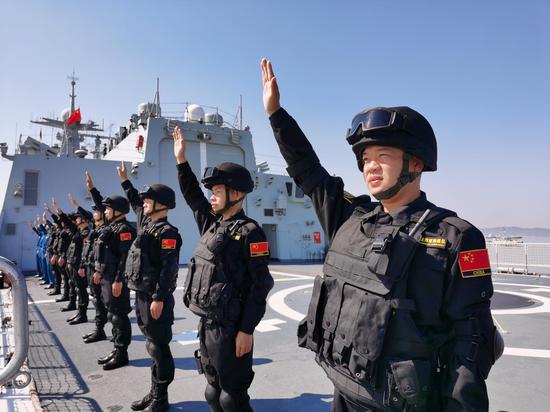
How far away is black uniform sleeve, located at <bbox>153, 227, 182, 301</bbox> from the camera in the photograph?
127 inches

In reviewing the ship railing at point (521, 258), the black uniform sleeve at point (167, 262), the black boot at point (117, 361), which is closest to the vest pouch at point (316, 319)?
the black uniform sleeve at point (167, 262)

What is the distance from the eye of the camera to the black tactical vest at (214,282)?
242 centimetres

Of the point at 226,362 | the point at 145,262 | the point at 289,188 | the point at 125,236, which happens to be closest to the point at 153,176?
the point at 289,188

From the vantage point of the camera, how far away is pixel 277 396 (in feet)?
10.8

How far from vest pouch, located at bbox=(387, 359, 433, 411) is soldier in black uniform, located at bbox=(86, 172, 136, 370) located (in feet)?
11.9

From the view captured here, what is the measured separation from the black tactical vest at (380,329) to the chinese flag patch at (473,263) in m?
0.17

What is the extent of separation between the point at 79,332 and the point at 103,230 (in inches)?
73.9

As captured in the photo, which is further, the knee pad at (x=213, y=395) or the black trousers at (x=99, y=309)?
the black trousers at (x=99, y=309)

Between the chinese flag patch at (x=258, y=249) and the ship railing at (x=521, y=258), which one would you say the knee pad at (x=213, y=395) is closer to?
the chinese flag patch at (x=258, y=249)

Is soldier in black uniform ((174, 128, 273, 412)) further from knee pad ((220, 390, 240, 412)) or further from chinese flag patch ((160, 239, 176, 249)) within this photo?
chinese flag patch ((160, 239, 176, 249))

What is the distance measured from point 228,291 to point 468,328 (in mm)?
1577

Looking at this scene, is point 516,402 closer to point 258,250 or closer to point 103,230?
point 258,250

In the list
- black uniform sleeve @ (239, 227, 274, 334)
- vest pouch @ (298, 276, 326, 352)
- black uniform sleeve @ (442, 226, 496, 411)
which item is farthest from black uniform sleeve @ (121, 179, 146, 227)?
black uniform sleeve @ (442, 226, 496, 411)

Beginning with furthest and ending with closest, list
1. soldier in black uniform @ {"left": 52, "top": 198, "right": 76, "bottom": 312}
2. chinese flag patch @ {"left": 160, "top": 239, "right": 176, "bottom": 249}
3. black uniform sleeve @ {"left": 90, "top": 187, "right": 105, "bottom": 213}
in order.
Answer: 1. soldier in black uniform @ {"left": 52, "top": 198, "right": 76, "bottom": 312}
2. black uniform sleeve @ {"left": 90, "top": 187, "right": 105, "bottom": 213}
3. chinese flag patch @ {"left": 160, "top": 239, "right": 176, "bottom": 249}
